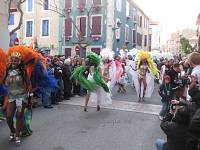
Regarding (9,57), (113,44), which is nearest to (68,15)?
(113,44)

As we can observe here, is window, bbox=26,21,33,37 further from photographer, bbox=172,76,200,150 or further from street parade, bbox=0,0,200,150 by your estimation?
photographer, bbox=172,76,200,150

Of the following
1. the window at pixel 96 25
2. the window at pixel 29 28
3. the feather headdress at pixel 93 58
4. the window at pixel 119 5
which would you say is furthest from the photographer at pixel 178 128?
the window at pixel 29 28

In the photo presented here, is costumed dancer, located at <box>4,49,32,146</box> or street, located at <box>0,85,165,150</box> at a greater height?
costumed dancer, located at <box>4,49,32,146</box>

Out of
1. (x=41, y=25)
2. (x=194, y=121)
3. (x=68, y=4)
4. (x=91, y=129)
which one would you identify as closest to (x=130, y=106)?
(x=91, y=129)

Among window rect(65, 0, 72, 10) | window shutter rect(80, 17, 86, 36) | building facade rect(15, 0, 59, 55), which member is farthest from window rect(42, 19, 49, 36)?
window shutter rect(80, 17, 86, 36)

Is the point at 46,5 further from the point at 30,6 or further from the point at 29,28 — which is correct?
the point at 29,28

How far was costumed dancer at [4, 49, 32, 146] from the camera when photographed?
247 inches

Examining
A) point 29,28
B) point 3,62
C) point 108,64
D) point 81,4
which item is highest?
point 81,4

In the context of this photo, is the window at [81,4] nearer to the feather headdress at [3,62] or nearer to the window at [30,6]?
the window at [30,6]

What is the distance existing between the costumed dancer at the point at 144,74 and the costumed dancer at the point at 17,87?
248 inches

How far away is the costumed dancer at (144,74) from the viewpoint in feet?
39.8

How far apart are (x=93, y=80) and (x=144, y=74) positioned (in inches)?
112

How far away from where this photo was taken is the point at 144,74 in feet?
39.7

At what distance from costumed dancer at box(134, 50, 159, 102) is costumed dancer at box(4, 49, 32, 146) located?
6.30 metres
